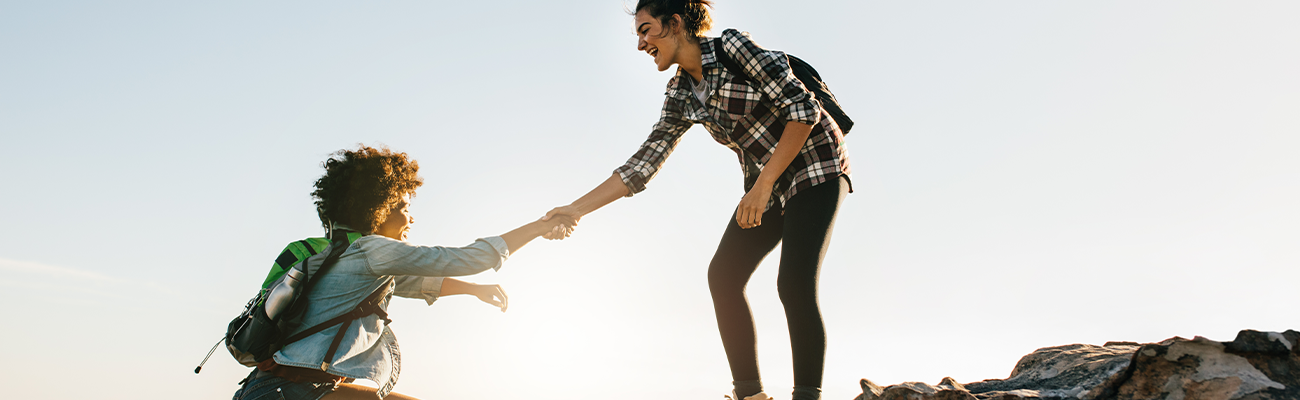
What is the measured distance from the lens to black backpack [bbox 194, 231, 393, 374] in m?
3.34

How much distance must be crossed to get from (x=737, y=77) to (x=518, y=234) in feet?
5.22

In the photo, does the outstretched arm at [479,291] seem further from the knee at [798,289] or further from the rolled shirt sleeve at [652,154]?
the knee at [798,289]

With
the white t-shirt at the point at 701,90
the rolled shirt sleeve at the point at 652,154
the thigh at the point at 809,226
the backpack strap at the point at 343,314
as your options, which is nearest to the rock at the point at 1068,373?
the thigh at the point at 809,226

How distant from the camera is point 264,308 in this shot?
338 centimetres

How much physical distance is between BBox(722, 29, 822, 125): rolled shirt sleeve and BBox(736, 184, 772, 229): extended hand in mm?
345

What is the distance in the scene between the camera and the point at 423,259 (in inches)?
145

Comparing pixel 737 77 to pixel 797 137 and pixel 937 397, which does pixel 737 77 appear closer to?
pixel 797 137

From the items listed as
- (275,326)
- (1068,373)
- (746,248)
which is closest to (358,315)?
(275,326)

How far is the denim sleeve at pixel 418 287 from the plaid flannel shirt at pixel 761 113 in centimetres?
193

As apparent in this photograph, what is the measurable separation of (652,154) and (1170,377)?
271cm

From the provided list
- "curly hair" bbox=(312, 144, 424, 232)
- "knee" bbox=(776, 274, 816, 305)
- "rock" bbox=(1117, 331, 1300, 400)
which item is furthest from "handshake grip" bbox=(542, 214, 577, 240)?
"rock" bbox=(1117, 331, 1300, 400)

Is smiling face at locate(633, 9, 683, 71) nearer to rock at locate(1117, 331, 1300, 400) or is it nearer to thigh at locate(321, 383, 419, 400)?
thigh at locate(321, 383, 419, 400)

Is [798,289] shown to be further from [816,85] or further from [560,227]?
[560,227]

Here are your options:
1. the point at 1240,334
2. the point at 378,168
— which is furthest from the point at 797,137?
the point at 378,168
